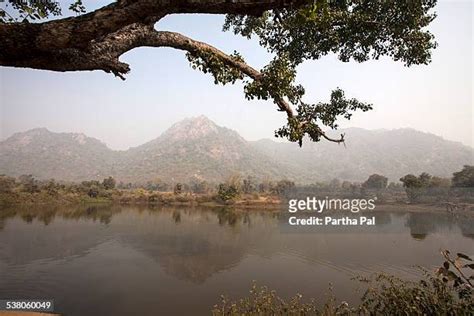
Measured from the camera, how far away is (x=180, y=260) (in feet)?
76.5

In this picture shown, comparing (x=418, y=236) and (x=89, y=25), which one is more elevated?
(x=89, y=25)

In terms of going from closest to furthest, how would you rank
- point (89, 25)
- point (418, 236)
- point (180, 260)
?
point (89, 25), point (180, 260), point (418, 236)

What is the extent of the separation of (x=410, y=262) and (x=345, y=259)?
487cm

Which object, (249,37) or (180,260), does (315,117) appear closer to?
(249,37)

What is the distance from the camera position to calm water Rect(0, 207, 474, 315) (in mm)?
14883

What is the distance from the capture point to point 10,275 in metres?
17.4

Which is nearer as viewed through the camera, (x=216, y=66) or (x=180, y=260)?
(x=216, y=66)

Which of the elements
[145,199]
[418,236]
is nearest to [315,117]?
[418,236]

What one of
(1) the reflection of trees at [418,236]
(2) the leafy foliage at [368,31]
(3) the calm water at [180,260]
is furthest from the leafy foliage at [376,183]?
(2) the leafy foliage at [368,31]

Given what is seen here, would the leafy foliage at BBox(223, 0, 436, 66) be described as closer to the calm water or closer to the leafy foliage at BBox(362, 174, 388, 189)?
the calm water

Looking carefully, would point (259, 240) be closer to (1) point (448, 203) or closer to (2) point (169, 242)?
(2) point (169, 242)

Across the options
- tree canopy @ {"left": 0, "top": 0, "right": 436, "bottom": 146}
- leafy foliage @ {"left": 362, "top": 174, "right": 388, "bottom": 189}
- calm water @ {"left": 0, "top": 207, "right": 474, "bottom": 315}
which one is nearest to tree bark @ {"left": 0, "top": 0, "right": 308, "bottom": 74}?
tree canopy @ {"left": 0, "top": 0, "right": 436, "bottom": 146}

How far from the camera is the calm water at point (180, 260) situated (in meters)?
14.9

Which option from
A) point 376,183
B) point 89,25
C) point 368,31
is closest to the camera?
point 89,25
